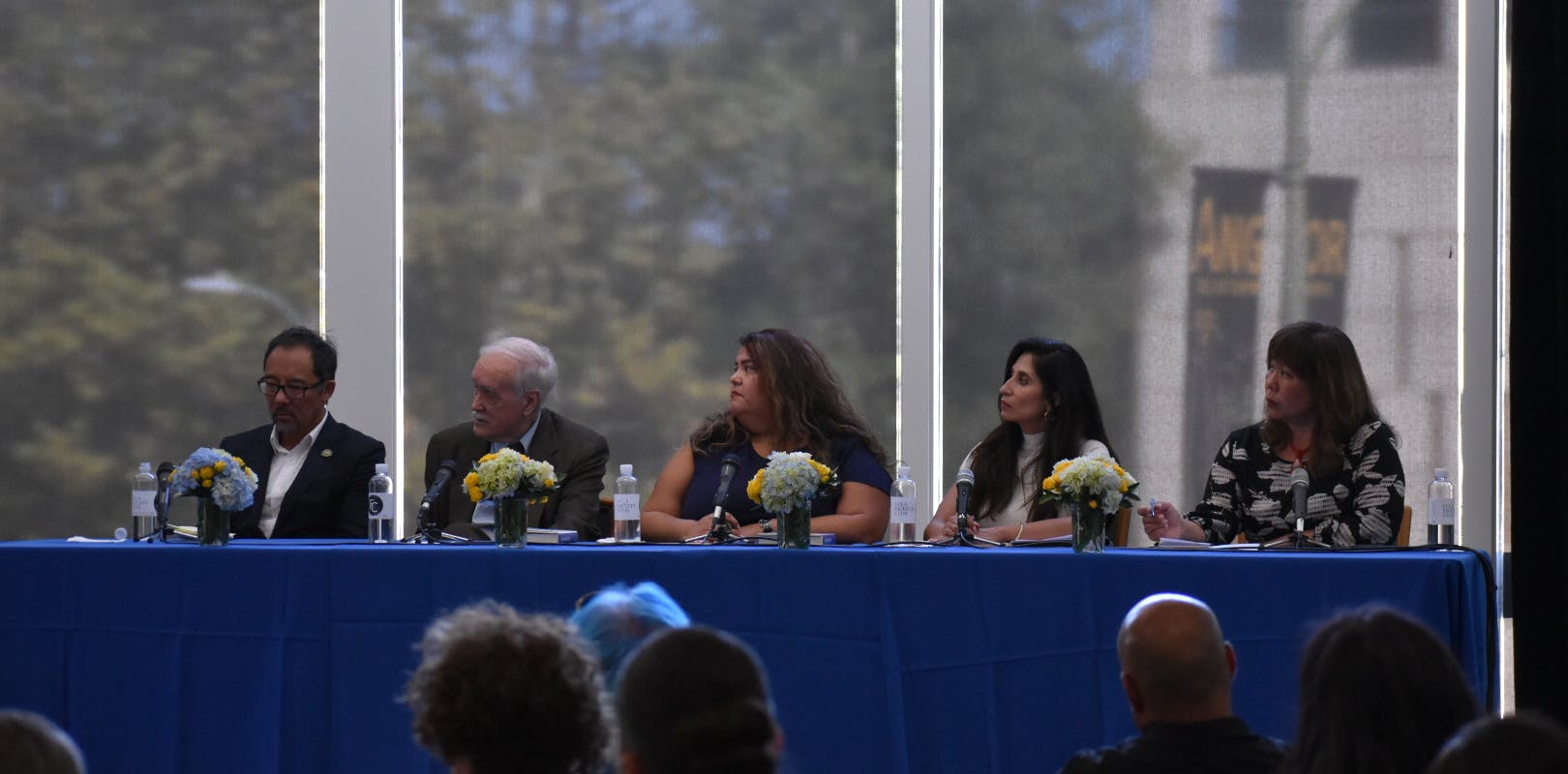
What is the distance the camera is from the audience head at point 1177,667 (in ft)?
6.70

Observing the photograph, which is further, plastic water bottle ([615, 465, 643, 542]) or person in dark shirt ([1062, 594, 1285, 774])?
plastic water bottle ([615, 465, 643, 542])

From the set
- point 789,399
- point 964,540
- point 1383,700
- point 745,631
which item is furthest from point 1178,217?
point 1383,700

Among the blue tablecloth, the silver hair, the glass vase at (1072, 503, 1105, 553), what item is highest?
the silver hair

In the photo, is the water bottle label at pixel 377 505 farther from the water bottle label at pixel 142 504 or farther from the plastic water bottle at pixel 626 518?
the plastic water bottle at pixel 626 518

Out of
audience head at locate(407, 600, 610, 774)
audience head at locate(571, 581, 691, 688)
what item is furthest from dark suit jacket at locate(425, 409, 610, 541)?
audience head at locate(407, 600, 610, 774)

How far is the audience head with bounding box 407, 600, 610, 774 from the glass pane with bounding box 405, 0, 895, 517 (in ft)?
13.6

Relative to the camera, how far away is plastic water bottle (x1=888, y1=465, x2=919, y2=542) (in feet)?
13.1

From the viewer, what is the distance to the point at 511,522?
385 centimetres

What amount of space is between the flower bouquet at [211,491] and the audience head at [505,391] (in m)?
0.81

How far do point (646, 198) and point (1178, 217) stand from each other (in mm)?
1836

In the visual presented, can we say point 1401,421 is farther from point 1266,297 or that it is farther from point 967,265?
point 967,265

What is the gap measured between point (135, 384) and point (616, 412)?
1744 millimetres

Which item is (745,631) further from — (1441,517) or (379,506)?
(1441,517)

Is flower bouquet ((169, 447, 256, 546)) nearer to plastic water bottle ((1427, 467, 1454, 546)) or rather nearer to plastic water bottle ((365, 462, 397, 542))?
plastic water bottle ((365, 462, 397, 542))
